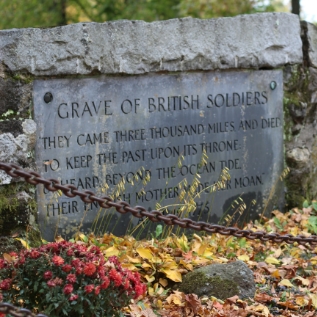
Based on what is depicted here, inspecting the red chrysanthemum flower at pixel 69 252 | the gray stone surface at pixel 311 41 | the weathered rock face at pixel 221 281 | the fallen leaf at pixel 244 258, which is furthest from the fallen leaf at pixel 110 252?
the gray stone surface at pixel 311 41

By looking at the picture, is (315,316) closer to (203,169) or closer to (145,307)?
(145,307)

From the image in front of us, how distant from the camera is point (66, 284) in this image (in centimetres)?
280

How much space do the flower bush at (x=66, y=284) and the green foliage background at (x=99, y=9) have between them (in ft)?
25.9

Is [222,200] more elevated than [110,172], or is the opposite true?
[110,172]

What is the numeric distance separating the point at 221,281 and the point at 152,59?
191 centimetres

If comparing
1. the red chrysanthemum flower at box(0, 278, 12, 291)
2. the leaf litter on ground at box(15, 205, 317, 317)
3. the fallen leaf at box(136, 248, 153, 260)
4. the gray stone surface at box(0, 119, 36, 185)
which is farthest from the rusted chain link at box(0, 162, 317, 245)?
the gray stone surface at box(0, 119, 36, 185)

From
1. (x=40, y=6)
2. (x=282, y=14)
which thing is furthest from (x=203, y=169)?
(x=40, y=6)

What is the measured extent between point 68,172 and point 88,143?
10.4 inches

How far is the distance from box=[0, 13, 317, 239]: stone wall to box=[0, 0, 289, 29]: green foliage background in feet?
Result: 16.7

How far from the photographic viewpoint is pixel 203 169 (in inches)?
206

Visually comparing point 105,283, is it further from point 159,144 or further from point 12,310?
point 159,144

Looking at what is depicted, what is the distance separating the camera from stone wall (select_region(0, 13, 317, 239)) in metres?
4.27

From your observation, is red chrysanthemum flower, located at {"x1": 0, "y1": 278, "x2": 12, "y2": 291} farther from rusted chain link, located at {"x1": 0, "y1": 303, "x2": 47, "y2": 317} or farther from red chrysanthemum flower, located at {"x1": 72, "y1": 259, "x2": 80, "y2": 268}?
rusted chain link, located at {"x1": 0, "y1": 303, "x2": 47, "y2": 317}

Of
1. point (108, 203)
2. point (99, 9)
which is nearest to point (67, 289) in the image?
point (108, 203)
